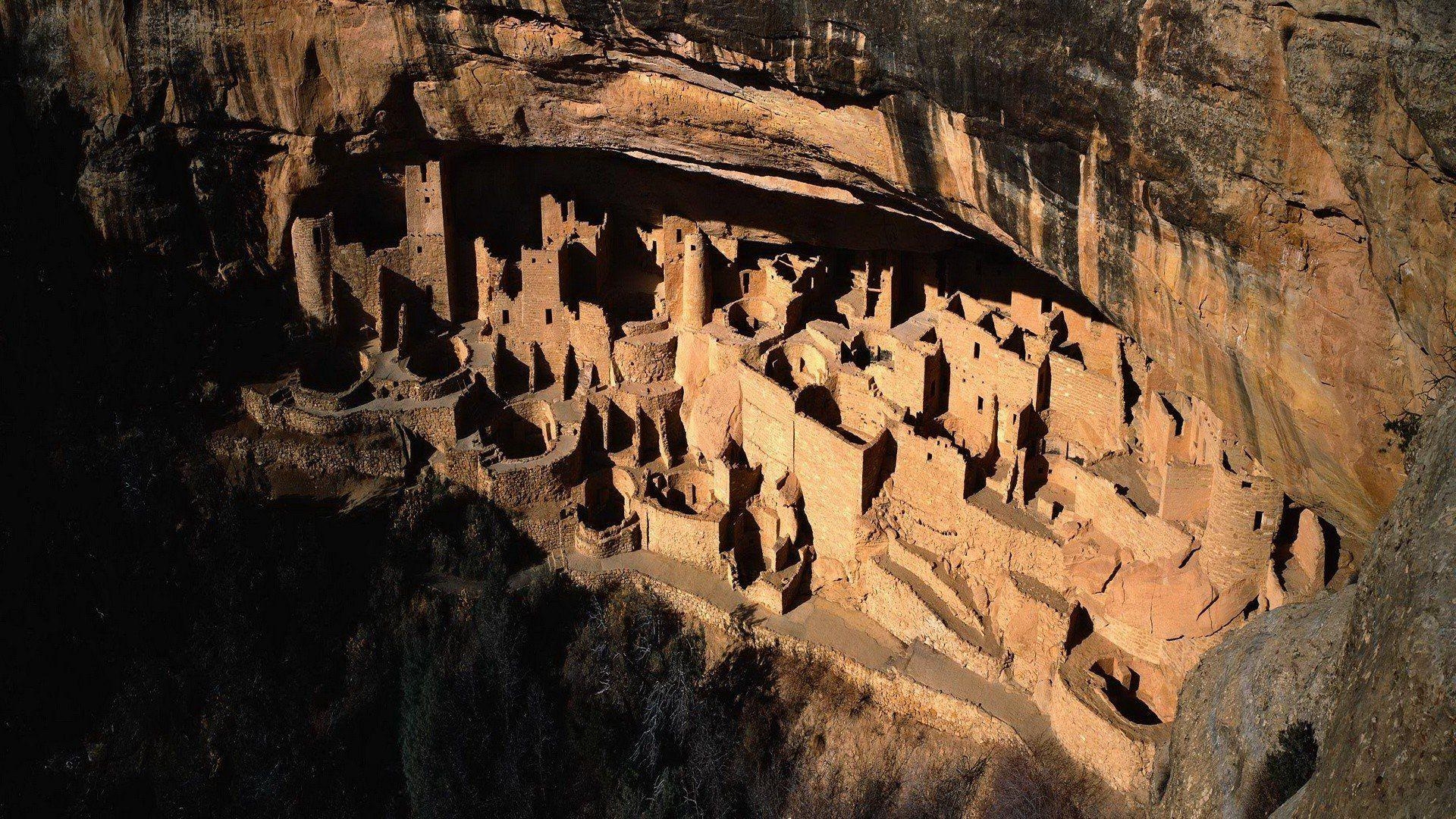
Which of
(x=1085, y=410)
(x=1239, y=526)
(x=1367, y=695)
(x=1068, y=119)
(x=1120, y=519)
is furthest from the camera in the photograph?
(x=1085, y=410)

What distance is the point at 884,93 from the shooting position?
15.5m

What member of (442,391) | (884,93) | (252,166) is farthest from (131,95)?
(884,93)

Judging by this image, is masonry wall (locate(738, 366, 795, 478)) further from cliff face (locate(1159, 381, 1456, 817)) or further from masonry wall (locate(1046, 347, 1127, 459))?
cliff face (locate(1159, 381, 1456, 817))

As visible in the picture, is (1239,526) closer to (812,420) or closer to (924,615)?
(924,615)

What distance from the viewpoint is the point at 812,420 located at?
67.9 feet

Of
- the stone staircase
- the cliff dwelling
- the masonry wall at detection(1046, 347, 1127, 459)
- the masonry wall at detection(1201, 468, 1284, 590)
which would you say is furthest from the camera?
the masonry wall at detection(1046, 347, 1127, 459)

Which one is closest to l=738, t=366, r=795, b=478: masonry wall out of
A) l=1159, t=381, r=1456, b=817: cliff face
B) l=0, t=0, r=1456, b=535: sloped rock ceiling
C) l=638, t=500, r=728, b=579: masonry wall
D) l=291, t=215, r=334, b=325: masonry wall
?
l=638, t=500, r=728, b=579: masonry wall

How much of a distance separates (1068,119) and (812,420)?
8.52 metres

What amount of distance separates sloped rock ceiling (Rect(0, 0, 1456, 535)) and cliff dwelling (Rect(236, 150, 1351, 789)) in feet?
8.77

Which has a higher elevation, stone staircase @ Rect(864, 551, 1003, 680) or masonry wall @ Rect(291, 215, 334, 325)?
masonry wall @ Rect(291, 215, 334, 325)

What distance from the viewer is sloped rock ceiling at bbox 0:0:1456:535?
10.1 metres

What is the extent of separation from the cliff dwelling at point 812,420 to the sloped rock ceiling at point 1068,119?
8.77 ft

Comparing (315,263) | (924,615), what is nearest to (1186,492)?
(924,615)

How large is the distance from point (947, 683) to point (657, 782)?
4473mm
